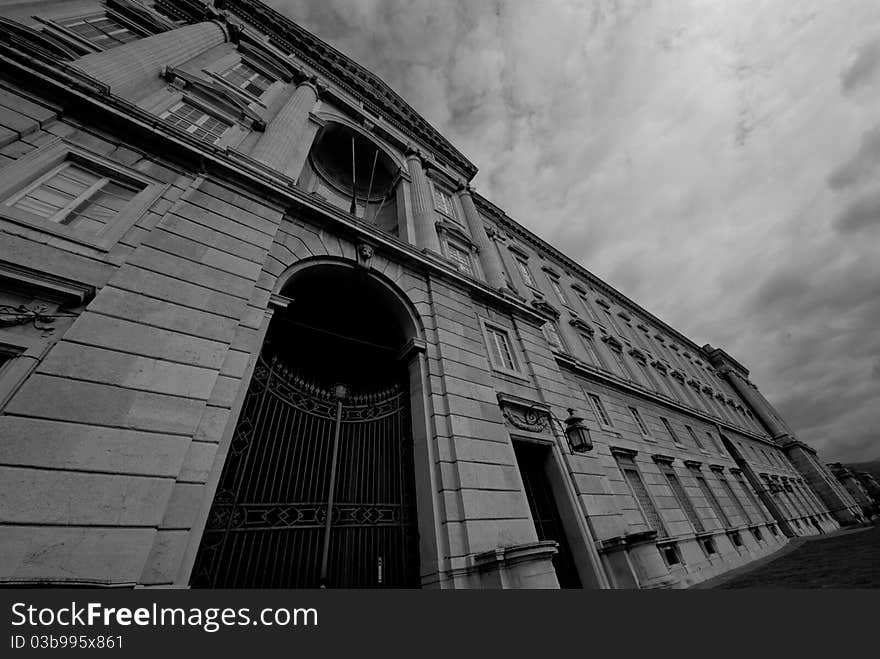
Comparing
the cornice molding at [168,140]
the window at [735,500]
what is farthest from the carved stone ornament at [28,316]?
the window at [735,500]

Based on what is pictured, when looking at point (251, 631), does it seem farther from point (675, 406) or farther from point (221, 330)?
point (675, 406)

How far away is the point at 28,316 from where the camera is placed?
357 centimetres

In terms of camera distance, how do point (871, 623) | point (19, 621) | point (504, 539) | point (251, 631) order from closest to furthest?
point (19, 621), point (251, 631), point (871, 623), point (504, 539)

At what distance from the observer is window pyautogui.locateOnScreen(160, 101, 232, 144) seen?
7.76 meters

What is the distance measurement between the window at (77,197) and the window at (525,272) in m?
16.2

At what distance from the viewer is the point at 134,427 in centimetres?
344

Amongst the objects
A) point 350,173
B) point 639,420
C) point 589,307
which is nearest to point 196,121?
point 350,173

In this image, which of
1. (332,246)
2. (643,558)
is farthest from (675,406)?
(332,246)

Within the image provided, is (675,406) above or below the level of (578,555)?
above

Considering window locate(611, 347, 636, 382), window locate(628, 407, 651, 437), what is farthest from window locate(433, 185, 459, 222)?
window locate(611, 347, 636, 382)

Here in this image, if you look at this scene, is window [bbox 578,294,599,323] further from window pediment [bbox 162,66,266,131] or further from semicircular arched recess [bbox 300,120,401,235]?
window pediment [bbox 162,66,266,131]

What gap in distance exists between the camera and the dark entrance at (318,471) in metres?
4.56

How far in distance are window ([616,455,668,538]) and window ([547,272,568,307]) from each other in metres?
9.76

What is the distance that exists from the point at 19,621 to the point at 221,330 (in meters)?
3.05
